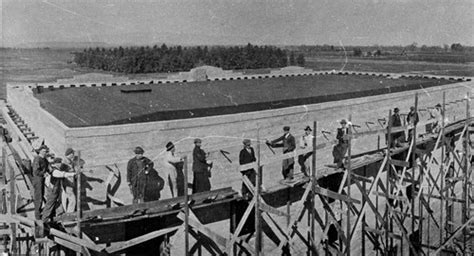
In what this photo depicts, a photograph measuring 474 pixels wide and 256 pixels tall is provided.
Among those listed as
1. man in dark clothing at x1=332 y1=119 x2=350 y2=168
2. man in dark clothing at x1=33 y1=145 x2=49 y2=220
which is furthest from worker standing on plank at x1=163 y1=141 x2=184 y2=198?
man in dark clothing at x1=332 y1=119 x2=350 y2=168

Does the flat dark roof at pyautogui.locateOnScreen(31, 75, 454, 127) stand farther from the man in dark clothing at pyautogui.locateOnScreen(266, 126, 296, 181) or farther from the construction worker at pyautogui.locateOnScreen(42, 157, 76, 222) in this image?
the construction worker at pyautogui.locateOnScreen(42, 157, 76, 222)

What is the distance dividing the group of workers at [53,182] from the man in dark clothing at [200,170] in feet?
9.36

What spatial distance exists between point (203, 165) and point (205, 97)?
11.2 metres

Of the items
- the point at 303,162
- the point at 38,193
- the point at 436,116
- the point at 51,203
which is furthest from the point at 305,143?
the point at 436,116

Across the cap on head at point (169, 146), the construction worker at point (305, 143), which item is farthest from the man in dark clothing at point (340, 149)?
the cap on head at point (169, 146)

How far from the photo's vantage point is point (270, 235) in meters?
14.5

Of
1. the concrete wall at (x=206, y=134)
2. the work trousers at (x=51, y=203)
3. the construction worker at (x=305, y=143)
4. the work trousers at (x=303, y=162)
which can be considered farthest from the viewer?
the work trousers at (x=303, y=162)

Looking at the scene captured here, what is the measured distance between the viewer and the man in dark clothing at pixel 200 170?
41.3ft

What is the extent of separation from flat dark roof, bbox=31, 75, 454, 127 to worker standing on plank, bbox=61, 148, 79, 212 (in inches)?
189

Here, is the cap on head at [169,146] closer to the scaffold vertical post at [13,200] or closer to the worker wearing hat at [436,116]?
the scaffold vertical post at [13,200]

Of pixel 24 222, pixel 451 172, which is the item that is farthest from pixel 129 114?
pixel 451 172

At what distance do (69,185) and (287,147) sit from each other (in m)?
5.53

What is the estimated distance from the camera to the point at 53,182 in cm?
1073

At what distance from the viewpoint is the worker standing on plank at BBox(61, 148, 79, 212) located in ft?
36.3
